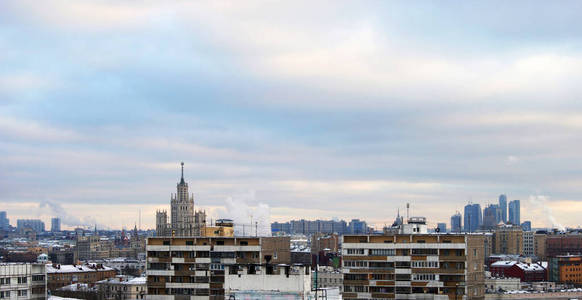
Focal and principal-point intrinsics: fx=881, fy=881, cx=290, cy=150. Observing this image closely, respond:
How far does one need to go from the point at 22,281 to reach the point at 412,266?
5633cm

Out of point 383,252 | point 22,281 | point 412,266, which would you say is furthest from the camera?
point 22,281

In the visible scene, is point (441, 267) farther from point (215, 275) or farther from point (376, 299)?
point (215, 275)

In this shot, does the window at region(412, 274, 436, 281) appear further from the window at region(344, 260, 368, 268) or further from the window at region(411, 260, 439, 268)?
the window at region(344, 260, 368, 268)

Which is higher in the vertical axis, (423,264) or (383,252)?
(383,252)

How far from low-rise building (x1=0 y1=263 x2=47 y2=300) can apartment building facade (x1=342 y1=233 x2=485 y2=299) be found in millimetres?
45481

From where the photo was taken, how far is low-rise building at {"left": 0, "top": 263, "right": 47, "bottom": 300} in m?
125

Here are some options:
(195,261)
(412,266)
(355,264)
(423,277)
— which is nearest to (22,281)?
(195,261)

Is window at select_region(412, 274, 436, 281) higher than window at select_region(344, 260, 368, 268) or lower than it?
lower

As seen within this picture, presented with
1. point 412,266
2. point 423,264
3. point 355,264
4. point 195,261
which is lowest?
point 412,266

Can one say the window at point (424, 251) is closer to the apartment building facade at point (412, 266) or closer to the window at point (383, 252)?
the apartment building facade at point (412, 266)

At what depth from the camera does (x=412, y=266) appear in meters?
125

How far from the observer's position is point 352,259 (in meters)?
128

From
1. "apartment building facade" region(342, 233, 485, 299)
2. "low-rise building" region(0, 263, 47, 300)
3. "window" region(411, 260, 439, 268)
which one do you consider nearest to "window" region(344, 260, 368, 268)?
"apartment building facade" region(342, 233, 485, 299)

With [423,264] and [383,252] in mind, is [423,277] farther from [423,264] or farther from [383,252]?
[383,252]
